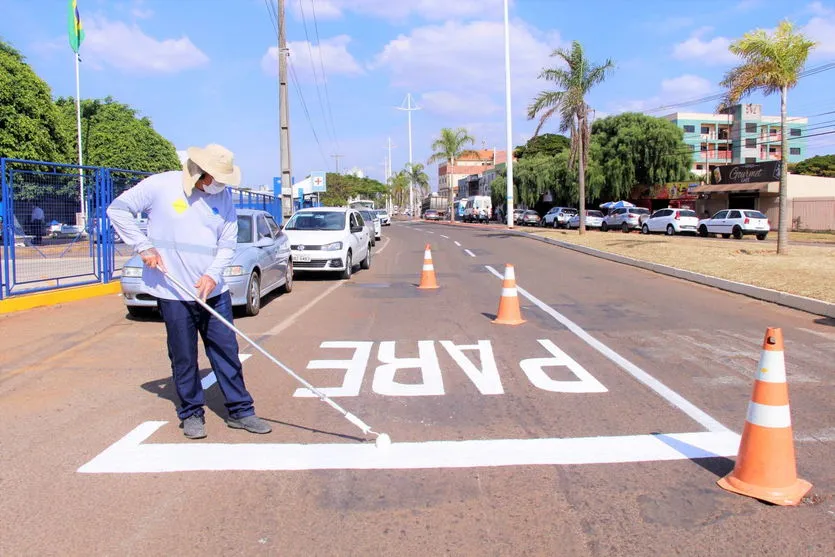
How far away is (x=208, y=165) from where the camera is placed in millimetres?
4332

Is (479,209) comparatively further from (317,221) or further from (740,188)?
(317,221)

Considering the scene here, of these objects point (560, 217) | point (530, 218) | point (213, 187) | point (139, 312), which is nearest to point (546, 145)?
point (530, 218)

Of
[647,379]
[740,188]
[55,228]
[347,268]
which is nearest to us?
[647,379]

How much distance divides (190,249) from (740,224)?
33679 mm

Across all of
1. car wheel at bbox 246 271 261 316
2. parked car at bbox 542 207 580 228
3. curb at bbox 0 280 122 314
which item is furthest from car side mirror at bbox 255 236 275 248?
parked car at bbox 542 207 580 228

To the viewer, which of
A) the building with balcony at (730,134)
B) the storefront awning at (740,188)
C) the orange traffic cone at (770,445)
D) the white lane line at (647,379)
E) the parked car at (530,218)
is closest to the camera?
the orange traffic cone at (770,445)

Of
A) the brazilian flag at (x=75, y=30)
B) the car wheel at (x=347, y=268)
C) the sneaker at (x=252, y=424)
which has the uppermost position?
the brazilian flag at (x=75, y=30)

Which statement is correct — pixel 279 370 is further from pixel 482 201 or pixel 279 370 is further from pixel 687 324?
pixel 482 201

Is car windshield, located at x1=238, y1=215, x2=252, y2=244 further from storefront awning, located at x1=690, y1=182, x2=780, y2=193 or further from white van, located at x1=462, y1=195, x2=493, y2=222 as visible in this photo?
white van, located at x1=462, y1=195, x2=493, y2=222

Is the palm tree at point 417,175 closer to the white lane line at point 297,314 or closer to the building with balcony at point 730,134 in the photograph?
the building with balcony at point 730,134

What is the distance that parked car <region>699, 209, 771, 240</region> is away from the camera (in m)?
32.5

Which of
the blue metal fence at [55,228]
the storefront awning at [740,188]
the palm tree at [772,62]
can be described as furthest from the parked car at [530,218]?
the blue metal fence at [55,228]

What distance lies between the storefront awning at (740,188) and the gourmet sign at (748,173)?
328 millimetres

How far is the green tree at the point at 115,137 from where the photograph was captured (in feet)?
120
